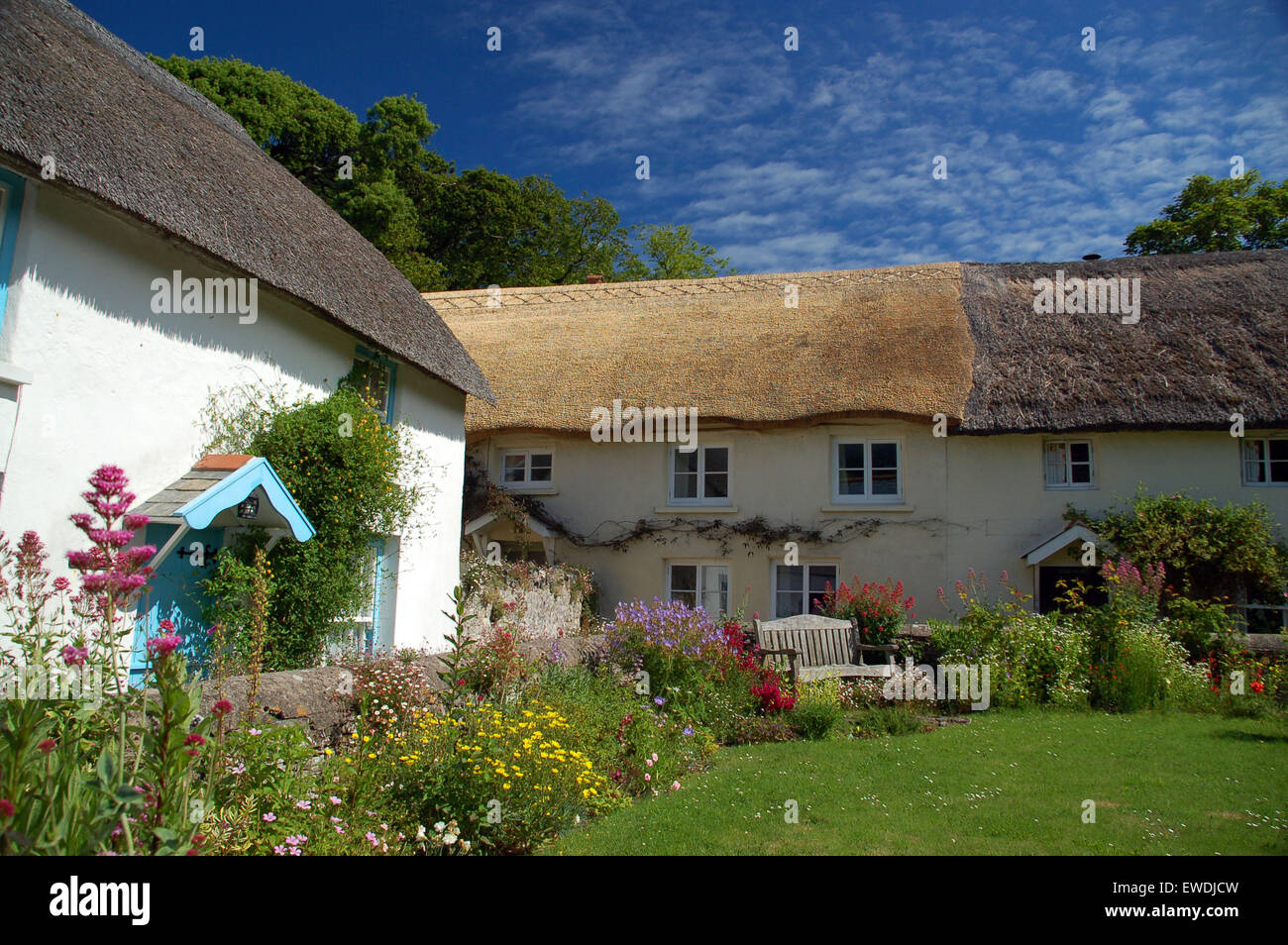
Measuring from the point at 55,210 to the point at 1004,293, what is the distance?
16.3 meters

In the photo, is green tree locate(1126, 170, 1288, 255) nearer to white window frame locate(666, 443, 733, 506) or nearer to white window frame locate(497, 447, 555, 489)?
white window frame locate(666, 443, 733, 506)

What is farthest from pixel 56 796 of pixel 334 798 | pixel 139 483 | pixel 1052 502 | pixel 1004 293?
pixel 1004 293

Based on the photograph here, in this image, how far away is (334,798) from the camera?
15.4ft

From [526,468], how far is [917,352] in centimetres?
774

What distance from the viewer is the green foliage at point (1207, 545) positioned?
42.3ft

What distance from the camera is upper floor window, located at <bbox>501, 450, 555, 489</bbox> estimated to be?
56.0ft

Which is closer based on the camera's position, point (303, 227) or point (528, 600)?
point (303, 227)

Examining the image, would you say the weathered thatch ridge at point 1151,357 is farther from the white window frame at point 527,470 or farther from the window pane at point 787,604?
the white window frame at point 527,470

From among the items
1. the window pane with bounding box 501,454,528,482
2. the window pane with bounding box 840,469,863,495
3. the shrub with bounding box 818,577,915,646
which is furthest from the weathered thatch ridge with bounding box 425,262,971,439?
the shrub with bounding box 818,577,915,646

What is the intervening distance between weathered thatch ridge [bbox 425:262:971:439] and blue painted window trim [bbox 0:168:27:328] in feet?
28.2

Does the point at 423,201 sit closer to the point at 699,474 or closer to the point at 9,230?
the point at 699,474

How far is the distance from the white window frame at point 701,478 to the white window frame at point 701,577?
107 cm
